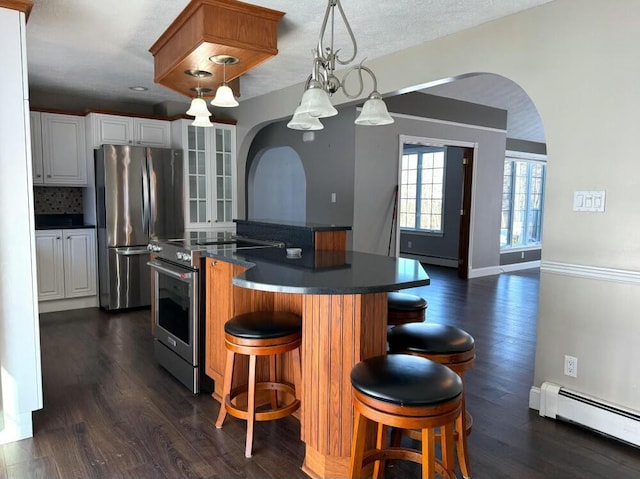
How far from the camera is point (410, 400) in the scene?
4.87 ft

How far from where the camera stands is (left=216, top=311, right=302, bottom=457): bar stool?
86.5 inches

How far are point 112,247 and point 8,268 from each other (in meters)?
2.52

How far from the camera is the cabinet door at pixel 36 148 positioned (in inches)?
186

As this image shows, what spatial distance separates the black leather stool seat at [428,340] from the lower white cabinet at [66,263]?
4.03m

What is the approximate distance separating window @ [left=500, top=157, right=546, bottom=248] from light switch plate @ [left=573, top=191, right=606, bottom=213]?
5531mm

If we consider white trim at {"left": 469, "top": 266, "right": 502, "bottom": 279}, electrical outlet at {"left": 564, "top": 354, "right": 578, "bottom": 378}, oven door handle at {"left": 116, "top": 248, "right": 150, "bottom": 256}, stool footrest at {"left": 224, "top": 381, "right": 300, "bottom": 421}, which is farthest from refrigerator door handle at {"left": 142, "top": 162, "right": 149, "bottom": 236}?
white trim at {"left": 469, "top": 266, "right": 502, "bottom": 279}

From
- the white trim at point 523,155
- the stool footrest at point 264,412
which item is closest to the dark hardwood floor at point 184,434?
the stool footrest at point 264,412

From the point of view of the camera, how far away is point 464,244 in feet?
23.4

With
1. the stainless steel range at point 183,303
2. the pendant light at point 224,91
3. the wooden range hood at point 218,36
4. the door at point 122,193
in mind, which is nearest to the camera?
the wooden range hood at point 218,36

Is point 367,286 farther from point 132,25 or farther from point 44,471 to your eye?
point 132,25

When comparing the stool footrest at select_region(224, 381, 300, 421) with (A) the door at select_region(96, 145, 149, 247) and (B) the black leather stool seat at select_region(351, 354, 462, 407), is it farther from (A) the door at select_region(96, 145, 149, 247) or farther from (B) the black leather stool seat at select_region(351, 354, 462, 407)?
(A) the door at select_region(96, 145, 149, 247)

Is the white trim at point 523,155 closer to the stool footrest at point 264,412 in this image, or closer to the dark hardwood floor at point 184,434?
the dark hardwood floor at point 184,434

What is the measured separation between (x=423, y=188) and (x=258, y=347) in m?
7.42

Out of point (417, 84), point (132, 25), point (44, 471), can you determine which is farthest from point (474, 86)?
point (44, 471)
